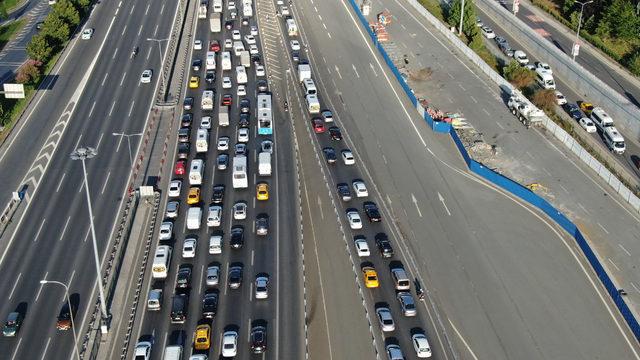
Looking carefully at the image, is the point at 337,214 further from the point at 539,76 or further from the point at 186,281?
the point at 539,76

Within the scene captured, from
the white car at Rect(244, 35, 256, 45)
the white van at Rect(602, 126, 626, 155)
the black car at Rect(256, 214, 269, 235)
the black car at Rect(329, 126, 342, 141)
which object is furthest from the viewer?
the white car at Rect(244, 35, 256, 45)

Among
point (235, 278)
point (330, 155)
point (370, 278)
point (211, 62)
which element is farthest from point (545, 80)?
point (235, 278)

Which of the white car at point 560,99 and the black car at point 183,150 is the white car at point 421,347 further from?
the white car at point 560,99

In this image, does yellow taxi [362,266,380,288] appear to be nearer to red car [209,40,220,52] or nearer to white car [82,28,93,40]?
red car [209,40,220,52]

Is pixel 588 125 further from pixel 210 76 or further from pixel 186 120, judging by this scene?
pixel 210 76

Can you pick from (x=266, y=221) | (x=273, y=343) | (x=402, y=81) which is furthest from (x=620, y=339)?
(x=402, y=81)

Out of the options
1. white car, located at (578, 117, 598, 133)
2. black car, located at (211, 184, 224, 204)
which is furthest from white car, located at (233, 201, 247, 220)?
white car, located at (578, 117, 598, 133)

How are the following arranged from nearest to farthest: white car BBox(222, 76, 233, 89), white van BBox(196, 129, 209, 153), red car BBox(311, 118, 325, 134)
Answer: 1. white van BBox(196, 129, 209, 153)
2. red car BBox(311, 118, 325, 134)
3. white car BBox(222, 76, 233, 89)

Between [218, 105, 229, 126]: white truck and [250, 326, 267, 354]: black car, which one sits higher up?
[250, 326, 267, 354]: black car
